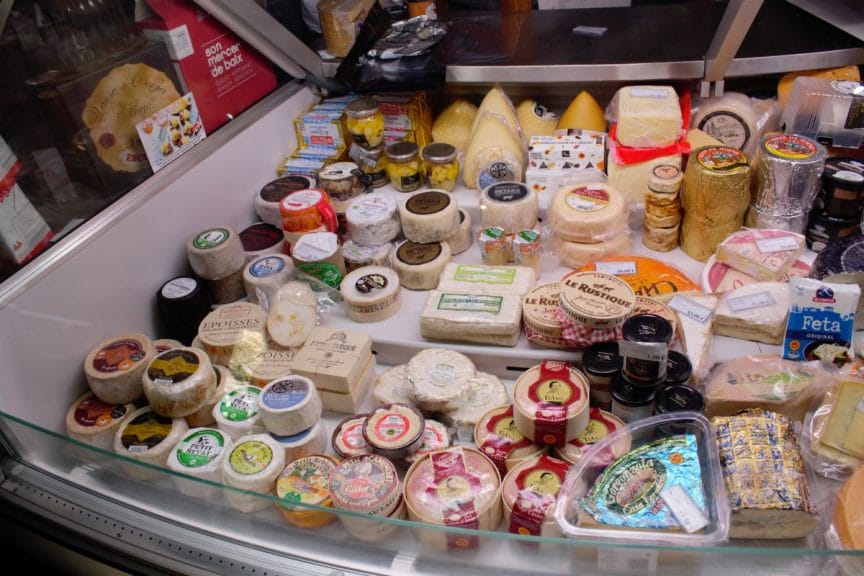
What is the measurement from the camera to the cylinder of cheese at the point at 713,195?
2.00 meters

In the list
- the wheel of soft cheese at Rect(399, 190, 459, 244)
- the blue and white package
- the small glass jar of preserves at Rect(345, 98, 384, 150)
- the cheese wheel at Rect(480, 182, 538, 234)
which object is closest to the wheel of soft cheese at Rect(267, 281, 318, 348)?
the wheel of soft cheese at Rect(399, 190, 459, 244)

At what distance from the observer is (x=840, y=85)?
7.09ft

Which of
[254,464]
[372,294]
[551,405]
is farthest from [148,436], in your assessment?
[551,405]

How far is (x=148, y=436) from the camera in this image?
1724 mm

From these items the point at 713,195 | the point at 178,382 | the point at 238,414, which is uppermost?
the point at 713,195

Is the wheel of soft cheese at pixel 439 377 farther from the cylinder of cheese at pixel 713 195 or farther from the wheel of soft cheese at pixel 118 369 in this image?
the cylinder of cheese at pixel 713 195

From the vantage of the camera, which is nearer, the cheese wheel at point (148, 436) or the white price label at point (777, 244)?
the cheese wheel at point (148, 436)

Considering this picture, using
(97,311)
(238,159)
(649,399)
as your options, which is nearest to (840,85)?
(649,399)

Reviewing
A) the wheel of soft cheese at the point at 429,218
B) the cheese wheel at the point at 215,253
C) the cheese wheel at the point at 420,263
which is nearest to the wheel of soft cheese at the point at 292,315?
the cheese wheel at the point at 215,253

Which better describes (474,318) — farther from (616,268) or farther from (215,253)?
(215,253)

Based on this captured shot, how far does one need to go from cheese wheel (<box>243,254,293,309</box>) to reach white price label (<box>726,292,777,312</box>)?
1.38 m

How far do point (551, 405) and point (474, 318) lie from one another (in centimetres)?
43

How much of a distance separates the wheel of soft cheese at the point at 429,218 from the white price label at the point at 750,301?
2.99 ft

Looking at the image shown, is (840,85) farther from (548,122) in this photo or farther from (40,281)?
(40,281)
